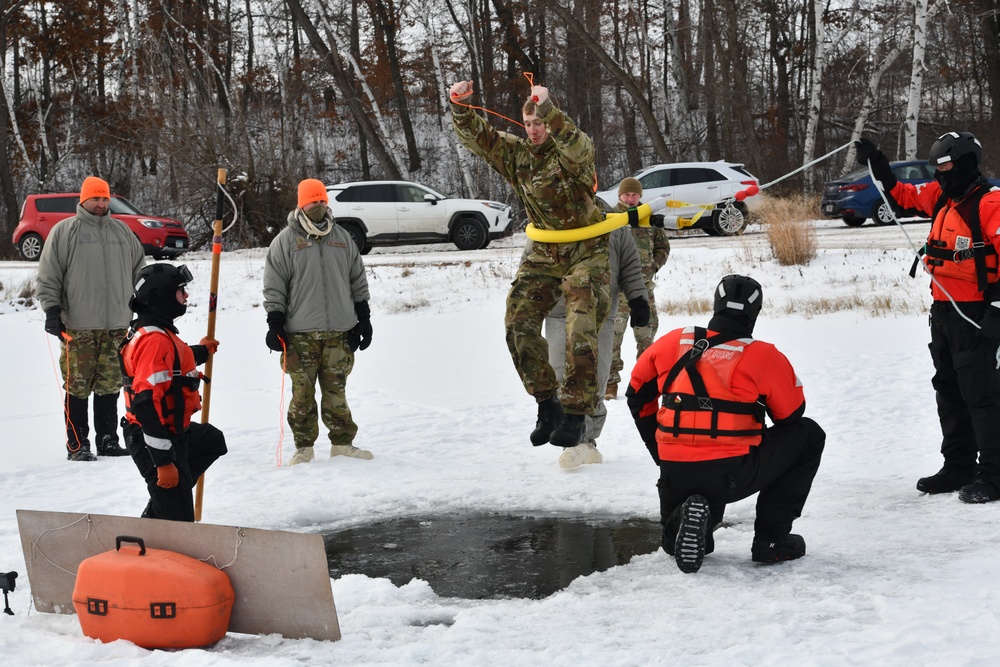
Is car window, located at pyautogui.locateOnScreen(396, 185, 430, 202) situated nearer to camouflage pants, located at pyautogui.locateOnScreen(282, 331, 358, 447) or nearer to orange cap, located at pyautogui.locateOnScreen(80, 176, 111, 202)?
orange cap, located at pyautogui.locateOnScreen(80, 176, 111, 202)

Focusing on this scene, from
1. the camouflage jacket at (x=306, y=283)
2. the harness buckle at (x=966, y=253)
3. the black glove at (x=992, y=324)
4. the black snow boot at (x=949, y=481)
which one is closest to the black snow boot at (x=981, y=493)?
the black snow boot at (x=949, y=481)

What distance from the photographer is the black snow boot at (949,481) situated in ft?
18.7

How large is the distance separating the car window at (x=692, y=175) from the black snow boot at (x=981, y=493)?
53.6 feet

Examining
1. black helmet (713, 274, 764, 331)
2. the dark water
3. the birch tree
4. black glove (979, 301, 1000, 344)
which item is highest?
the birch tree

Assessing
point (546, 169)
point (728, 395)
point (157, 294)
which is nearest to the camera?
point (728, 395)

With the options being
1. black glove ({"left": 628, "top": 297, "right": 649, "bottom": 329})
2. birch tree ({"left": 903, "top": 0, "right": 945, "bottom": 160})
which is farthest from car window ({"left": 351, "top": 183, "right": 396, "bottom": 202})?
black glove ({"left": 628, "top": 297, "right": 649, "bottom": 329})

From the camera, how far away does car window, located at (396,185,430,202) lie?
2105 cm

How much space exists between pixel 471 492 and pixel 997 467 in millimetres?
2908

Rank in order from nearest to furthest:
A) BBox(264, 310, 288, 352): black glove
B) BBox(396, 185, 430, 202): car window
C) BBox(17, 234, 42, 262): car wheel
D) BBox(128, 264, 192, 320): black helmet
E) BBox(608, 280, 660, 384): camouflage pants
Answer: BBox(128, 264, 192, 320): black helmet, BBox(264, 310, 288, 352): black glove, BBox(608, 280, 660, 384): camouflage pants, BBox(396, 185, 430, 202): car window, BBox(17, 234, 42, 262): car wheel

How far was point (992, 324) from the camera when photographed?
5344mm

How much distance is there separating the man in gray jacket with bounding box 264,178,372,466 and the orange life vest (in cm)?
311

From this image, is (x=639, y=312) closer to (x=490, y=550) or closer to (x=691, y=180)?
(x=490, y=550)

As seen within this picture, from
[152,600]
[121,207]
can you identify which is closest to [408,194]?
[121,207]

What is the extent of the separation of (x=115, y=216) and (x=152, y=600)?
1769cm
